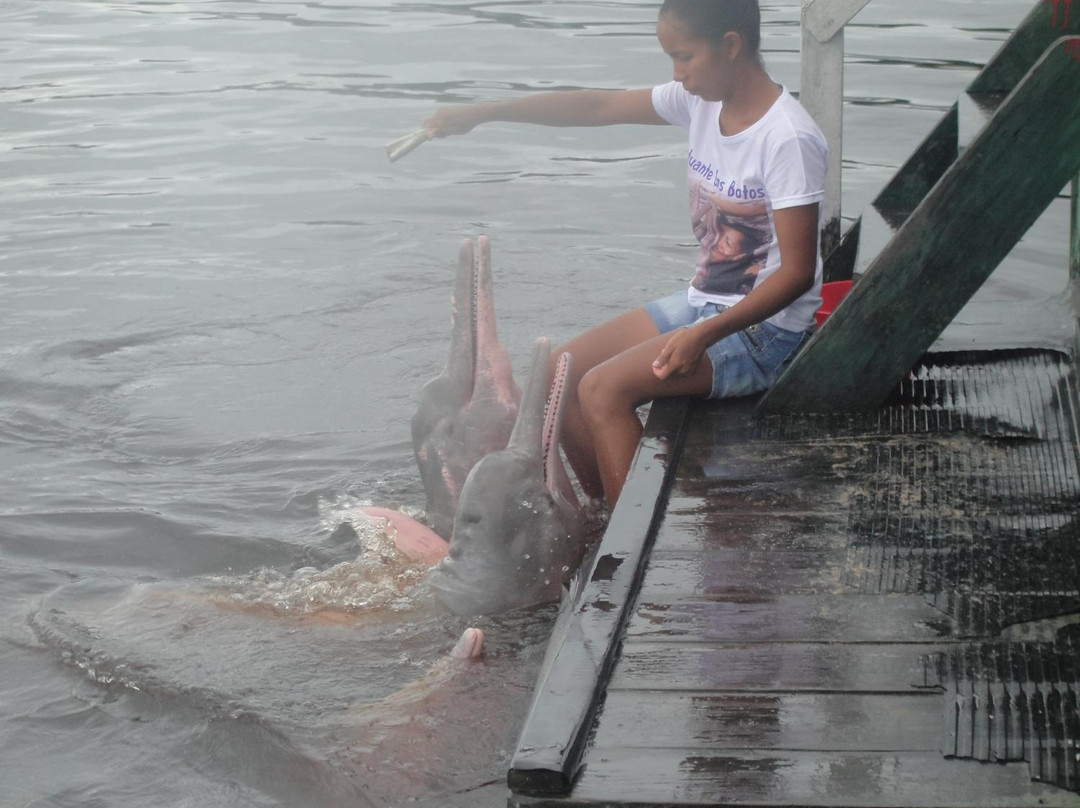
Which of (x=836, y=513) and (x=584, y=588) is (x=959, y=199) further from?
(x=584, y=588)

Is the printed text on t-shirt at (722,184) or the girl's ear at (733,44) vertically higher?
the girl's ear at (733,44)

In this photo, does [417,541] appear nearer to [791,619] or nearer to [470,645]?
[470,645]

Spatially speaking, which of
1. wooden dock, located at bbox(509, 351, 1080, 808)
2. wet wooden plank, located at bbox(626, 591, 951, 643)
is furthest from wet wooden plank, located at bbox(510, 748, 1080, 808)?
wet wooden plank, located at bbox(626, 591, 951, 643)

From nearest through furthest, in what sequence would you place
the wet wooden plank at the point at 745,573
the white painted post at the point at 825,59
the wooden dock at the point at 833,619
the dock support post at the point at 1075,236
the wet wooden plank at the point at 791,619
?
the wooden dock at the point at 833,619 < the wet wooden plank at the point at 791,619 < the wet wooden plank at the point at 745,573 < the dock support post at the point at 1075,236 < the white painted post at the point at 825,59

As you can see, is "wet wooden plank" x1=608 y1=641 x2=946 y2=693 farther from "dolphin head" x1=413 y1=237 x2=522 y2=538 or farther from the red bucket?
the red bucket

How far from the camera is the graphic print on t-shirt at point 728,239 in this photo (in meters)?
4.42

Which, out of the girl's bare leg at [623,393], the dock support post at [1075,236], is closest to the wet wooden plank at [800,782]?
the girl's bare leg at [623,393]

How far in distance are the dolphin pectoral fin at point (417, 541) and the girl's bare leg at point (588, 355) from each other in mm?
596

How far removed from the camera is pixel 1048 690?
2.86m

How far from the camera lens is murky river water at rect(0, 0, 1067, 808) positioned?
412cm

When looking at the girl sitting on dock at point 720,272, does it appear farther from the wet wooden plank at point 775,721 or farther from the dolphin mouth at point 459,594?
the wet wooden plank at point 775,721

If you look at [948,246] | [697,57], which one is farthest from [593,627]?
[697,57]

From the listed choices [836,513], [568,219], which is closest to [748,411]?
[836,513]

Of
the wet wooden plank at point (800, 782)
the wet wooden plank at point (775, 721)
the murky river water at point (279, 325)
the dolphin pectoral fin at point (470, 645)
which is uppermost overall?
the wet wooden plank at point (800, 782)
